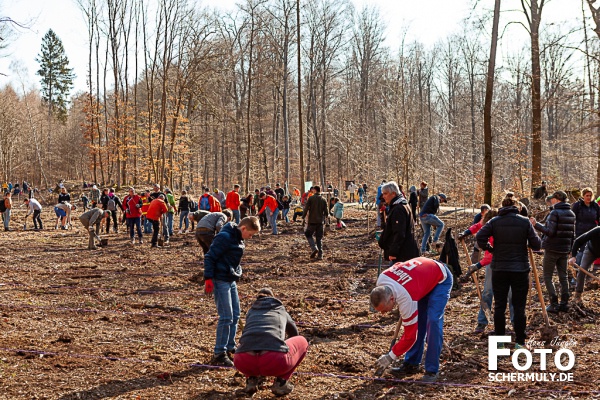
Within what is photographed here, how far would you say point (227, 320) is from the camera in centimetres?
647

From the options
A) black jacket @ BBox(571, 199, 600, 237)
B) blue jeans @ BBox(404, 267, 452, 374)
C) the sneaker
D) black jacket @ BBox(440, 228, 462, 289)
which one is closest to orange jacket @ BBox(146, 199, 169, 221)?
black jacket @ BBox(440, 228, 462, 289)

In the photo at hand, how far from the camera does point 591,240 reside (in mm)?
8211

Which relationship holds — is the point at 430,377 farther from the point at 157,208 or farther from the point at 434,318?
the point at 157,208

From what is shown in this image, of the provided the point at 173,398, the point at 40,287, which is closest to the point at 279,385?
the point at 173,398

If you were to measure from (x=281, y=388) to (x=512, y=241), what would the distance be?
337cm

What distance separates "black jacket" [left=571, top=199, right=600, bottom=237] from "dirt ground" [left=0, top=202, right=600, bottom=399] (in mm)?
1396

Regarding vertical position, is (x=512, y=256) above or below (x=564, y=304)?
above

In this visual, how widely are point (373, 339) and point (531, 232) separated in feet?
8.50

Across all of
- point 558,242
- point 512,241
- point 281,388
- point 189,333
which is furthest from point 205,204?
point 281,388

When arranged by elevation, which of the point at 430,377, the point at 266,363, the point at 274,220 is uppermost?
the point at 274,220

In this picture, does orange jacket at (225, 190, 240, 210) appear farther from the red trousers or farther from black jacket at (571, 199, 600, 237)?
the red trousers

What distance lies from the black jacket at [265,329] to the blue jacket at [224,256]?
1097 millimetres

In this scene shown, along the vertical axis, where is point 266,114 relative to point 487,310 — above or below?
above

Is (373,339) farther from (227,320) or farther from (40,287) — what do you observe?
(40,287)
